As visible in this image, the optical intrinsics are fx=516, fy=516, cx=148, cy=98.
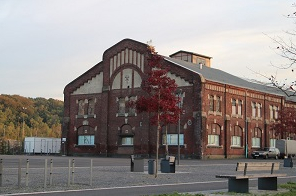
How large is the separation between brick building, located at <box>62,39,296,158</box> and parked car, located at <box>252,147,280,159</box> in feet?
5.83

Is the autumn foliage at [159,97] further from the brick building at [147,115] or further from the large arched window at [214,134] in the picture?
the large arched window at [214,134]

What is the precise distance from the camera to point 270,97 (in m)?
70.2

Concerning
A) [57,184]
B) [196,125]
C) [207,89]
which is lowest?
[57,184]

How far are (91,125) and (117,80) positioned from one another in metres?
6.90

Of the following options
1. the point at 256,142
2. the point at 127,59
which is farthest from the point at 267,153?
the point at 127,59

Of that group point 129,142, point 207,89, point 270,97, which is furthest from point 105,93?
point 270,97

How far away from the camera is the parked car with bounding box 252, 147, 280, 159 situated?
62.1m

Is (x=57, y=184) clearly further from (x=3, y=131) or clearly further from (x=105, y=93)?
(x=3, y=131)

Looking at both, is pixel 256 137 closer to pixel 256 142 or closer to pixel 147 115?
pixel 256 142

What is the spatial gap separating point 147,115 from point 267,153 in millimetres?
15409

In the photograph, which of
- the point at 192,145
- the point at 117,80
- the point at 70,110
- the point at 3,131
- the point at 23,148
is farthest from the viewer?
the point at 3,131

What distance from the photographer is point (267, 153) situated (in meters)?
62.7

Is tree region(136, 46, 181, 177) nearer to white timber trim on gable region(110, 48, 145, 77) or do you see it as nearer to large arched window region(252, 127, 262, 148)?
white timber trim on gable region(110, 48, 145, 77)

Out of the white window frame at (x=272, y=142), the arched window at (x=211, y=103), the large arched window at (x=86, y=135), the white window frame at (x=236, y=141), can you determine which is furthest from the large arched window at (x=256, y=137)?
the large arched window at (x=86, y=135)
